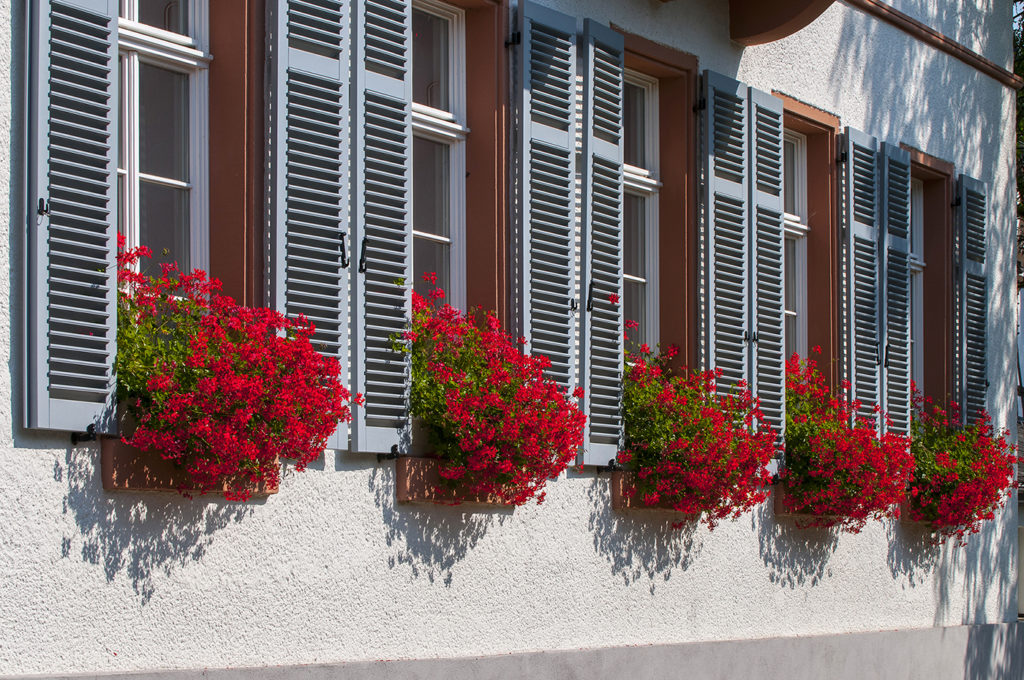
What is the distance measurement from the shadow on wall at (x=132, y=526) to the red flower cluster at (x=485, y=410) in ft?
3.88

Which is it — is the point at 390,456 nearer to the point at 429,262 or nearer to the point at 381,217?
the point at 381,217

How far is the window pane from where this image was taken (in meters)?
8.84

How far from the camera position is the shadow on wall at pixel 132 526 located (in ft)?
18.1

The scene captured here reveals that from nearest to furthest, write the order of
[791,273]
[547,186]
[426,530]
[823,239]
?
[426,530]
[547,186]
[823,239]
[791,273]

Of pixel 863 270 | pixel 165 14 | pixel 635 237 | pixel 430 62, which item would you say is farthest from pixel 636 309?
pixel 165 14

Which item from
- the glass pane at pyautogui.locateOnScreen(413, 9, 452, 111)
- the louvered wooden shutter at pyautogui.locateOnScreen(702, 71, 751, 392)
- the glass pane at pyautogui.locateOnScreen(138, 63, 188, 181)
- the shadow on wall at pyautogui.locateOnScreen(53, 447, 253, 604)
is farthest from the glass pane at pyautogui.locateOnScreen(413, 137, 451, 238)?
the shadow on wall at pyautogui.locateOnScreen(53, 447, 253, 604)

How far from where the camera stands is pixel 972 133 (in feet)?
39.1

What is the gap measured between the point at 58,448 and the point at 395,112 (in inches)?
87.5

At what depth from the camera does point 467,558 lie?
7176 millimetres

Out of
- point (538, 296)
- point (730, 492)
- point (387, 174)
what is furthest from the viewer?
point (730, 492)

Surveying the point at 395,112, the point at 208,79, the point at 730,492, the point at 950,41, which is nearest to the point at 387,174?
the point at 395,112

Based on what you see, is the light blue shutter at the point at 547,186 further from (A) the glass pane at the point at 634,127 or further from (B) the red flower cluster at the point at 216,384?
(B) the red flower cluster at the point at 216,384

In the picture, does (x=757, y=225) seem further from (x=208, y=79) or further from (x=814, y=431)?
(x=208, y=79)

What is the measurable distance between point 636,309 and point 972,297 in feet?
12.4
